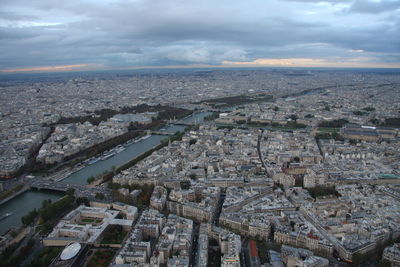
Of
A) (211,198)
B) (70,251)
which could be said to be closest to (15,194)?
(70,251)

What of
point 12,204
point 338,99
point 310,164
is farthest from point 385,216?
point 338,99

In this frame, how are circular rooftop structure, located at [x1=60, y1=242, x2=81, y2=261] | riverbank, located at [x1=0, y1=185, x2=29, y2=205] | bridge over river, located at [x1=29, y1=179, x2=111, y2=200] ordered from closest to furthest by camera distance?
circular rooftop structure, located at [x1=60, y1=242, x2=81, y2=261] → riverbank, located at [x1=0, y1=185, x2=29, y2=205] → bridge over river, located at [x1=29, y1=179, x2=111, y2=200]

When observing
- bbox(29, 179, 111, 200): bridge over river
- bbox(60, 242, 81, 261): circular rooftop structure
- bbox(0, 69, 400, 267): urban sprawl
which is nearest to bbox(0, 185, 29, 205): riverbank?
bbox(0, 69, 400, 267): urban sprawl

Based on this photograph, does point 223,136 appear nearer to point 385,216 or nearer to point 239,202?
point 239,202

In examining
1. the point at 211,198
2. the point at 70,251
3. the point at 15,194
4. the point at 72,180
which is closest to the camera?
the point at 70,251

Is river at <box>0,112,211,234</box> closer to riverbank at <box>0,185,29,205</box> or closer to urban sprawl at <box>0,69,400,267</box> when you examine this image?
riverbank at <box>0,185,29,205</box>

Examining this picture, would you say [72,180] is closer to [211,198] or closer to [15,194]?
[15,194]

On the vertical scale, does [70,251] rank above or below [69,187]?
above
